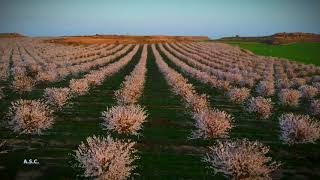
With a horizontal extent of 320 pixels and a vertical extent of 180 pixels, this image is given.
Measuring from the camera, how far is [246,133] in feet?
128

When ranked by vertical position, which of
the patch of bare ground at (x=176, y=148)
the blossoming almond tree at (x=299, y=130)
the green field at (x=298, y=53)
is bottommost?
the patch of bare ground at (x=176, y=148)

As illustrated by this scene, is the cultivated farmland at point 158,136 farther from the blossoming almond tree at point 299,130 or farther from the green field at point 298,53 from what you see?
the green field at point 298,53

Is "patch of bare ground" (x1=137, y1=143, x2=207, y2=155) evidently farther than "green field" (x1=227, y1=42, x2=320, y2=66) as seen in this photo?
No

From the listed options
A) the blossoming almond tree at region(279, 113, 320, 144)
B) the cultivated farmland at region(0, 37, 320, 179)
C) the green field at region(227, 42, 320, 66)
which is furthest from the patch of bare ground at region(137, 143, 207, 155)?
the green field at region(227, 42, 320, 66)

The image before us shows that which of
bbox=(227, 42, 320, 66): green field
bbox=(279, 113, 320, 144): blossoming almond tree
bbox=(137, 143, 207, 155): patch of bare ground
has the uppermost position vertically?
bbox=(279, 113, 320, 144): blossoming almond tree

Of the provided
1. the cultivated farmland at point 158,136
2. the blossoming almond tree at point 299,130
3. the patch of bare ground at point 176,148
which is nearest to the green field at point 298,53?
the cultivated farmland at point 158,136

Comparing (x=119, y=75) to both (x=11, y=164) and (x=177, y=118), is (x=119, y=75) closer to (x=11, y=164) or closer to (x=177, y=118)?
(x=177, y=118)

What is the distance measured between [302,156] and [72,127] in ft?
67.3

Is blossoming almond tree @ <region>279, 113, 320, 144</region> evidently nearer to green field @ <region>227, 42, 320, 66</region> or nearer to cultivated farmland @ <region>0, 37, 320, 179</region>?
cultivated farmland @ <region>0, 37, 320, 179</region>

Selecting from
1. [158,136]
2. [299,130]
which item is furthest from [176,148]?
[299,130]

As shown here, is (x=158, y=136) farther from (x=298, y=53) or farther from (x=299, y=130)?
(x=298, y=53)

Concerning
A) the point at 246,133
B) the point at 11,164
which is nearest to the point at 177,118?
the point at 246,133

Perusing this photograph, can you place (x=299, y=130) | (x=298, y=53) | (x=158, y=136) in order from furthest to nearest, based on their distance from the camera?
(x=298, y=53) < (x=158, y=136) < (x=299, y=130)

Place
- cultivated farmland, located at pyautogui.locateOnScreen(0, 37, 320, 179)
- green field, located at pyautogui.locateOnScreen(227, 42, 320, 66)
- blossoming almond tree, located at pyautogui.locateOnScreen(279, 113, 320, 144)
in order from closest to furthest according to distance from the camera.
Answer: cultivated farmland, located at pyautogui.locateOnScreen(0, 37, 320, 179) < blossoming almond tree, located at pyautogui.locateOnScreen(279, 113, 320, 144) < green field, located at pyautogui.locateOnScreen(227, 42, 320, 66)
